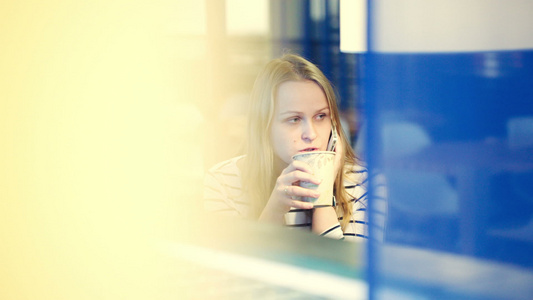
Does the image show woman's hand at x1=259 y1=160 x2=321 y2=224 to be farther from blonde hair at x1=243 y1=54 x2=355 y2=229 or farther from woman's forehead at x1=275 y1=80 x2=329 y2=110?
woman's forehead at x1=275 y1=80 x2=329 y2=110

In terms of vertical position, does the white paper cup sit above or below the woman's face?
below

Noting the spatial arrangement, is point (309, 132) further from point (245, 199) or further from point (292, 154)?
point (245, 199)

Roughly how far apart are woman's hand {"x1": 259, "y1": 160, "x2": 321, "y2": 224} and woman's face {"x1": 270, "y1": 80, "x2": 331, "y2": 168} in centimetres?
4

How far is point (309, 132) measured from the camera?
1.61 m

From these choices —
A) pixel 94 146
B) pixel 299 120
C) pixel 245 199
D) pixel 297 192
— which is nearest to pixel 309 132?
pixel 299 120

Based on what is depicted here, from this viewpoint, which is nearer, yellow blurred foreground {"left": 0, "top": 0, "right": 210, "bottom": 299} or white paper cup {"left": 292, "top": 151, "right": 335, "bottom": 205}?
white paper cup {"left": 292, "top": 151, "right": 335, "bottom": 205}

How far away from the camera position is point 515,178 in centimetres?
133

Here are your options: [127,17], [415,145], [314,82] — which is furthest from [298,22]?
[127,17]

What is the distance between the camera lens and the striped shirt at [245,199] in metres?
1.57

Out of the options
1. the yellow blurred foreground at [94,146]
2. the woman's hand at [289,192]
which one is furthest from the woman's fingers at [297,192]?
the yellow blurred foreground at [94,146]

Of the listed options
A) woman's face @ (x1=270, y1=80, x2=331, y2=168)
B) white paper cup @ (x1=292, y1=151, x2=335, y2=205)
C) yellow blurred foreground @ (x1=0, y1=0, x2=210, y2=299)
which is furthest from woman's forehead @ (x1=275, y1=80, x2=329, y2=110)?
yellow blurred foreground @ (x1=0, y1=0, x2=210, y2=299)

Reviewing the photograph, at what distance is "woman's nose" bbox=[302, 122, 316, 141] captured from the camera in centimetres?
160

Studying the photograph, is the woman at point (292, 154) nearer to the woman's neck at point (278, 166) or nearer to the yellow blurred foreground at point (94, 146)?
the woman's neck at point (278, 166)

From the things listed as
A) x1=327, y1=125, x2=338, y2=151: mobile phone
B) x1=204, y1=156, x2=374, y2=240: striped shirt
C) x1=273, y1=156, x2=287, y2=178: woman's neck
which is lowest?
x1=204, y1=156, x2=374, y2=240: striped shirt
